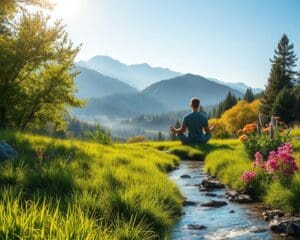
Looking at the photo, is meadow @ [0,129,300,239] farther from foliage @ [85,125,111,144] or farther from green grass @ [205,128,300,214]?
foliage @ [85,125,111,144]

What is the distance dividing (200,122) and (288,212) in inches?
874

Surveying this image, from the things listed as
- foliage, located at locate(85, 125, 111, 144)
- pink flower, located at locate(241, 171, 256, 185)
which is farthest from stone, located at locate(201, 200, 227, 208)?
foliage, located at locate(85, 125, 111, 144)

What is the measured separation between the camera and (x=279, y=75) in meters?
100

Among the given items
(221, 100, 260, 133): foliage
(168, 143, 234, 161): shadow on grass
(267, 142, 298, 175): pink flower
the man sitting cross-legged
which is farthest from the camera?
(221, 100, 260, 133): foliage

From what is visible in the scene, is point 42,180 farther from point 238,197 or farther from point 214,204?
point 238,197

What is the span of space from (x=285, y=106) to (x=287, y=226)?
7948 centimetres

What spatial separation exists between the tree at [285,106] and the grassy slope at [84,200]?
245ft

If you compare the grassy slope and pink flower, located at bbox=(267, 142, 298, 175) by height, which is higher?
pink flower, located at bbox=(267, 142, 298, 175)

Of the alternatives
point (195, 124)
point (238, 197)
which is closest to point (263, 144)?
point (238, 197)

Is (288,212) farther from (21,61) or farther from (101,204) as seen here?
(21,61)

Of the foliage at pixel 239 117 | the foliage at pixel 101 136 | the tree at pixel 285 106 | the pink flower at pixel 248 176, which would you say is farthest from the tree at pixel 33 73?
the foliage at pixel 239 117

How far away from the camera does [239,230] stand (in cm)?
949

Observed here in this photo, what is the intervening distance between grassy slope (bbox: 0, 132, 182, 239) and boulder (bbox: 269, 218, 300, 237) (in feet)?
6.96

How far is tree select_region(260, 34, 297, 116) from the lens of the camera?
9788cm
